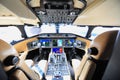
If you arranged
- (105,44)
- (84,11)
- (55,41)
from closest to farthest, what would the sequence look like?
(105,44) → (84,11) → (55,41)

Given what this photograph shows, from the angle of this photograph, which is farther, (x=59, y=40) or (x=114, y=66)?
(x=59, y=40)

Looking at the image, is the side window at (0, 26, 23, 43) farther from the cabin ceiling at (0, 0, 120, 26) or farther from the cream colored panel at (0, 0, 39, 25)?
the cream colored panel at (0, 0, 39, 25)

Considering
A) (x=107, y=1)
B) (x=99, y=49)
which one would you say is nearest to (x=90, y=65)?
(x=99, y=49)

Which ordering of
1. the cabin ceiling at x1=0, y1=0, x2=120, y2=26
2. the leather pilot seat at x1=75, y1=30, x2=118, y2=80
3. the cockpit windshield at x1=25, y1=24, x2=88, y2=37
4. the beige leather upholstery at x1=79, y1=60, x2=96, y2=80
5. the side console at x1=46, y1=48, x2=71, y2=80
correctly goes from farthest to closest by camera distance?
the cockpit windshield at x1=25, y1=24, x2=88, y2=37
the side console at x1=46, y1=48, x2=71, y2=80
the beige leather upholstery at x1=79, y1=60, x2=96, y2=80
the leather pilot seat at x1=75, y1=30, x2=118, y2=80
the cabin ceiling at x1=0, y1=0, x2=120, y2=26

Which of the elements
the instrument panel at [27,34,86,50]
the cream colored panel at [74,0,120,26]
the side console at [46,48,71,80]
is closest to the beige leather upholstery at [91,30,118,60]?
the cream colored panel at [74,0,120,26]

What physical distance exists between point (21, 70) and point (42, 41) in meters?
2.77

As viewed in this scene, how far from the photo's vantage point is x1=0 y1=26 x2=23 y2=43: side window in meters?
3.01

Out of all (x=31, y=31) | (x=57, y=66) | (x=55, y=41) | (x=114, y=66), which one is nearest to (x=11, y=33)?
(x=31, y=31)

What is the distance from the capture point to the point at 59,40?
394cm

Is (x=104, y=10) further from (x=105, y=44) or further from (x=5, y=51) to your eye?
(x=5, y=51)

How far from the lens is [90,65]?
4.27 ft

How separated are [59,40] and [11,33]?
1388mm

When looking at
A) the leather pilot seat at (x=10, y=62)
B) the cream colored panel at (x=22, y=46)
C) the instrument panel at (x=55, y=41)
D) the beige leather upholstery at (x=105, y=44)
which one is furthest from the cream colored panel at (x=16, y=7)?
the instrument panel at (x=55, y=41)

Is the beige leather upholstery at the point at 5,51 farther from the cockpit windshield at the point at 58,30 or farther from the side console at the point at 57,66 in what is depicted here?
the cockpit windshield at the point at 58,30
